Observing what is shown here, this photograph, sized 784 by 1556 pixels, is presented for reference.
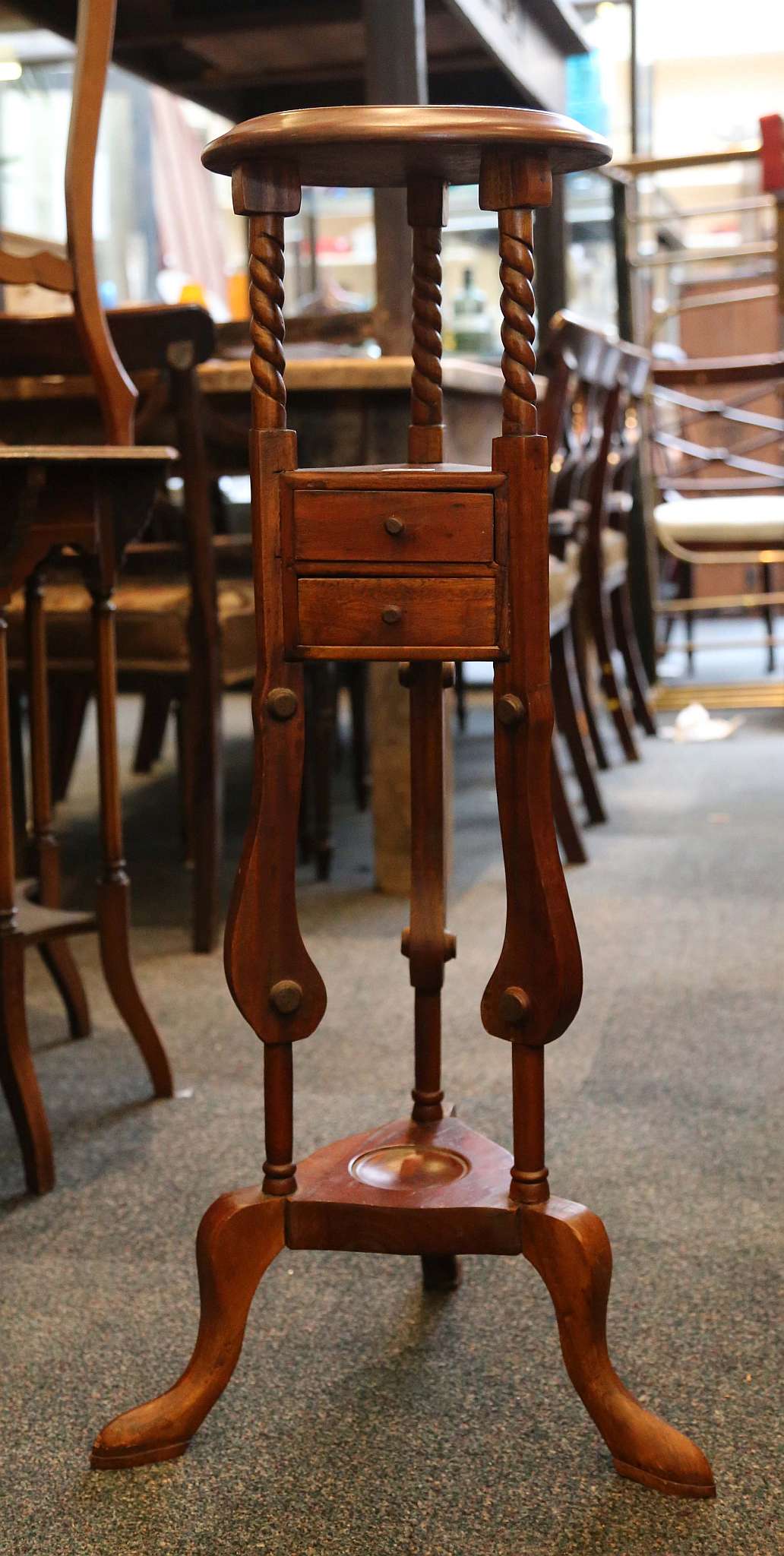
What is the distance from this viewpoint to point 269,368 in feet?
3.41

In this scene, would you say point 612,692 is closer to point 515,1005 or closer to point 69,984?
point 69,984

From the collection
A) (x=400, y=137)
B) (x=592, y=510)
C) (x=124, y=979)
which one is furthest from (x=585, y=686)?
(x=400, y=137)

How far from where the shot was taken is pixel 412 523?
1.01 metres

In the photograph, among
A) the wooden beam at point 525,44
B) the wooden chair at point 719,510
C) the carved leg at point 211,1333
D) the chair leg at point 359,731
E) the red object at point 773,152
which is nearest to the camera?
the carved leg at point 211,1333

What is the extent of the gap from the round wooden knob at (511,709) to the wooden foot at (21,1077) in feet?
2.34

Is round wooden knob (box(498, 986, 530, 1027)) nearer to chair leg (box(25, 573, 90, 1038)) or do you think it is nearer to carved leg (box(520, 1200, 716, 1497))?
carved leg (box(520, 1200, 716, 1497))

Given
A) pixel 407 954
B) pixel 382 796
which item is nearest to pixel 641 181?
pixel 382 796

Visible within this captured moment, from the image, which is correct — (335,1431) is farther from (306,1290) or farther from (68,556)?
(68,556)

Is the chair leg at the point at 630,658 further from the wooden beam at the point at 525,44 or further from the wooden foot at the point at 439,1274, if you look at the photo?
the wooden foot at the point at 439,1274

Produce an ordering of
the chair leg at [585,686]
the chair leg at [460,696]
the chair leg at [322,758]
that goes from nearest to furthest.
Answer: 1. the chair leg at [322,758]
2. the chair leg at [585,686]
3. the chair leg at [460,696]

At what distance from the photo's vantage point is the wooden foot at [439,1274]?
133 cm

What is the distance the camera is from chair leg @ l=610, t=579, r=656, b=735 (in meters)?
4.02

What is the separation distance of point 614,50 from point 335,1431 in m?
7.24

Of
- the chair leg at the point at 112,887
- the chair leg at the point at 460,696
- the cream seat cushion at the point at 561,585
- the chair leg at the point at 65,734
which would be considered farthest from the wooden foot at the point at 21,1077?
the chair leg at the point at 460,696
